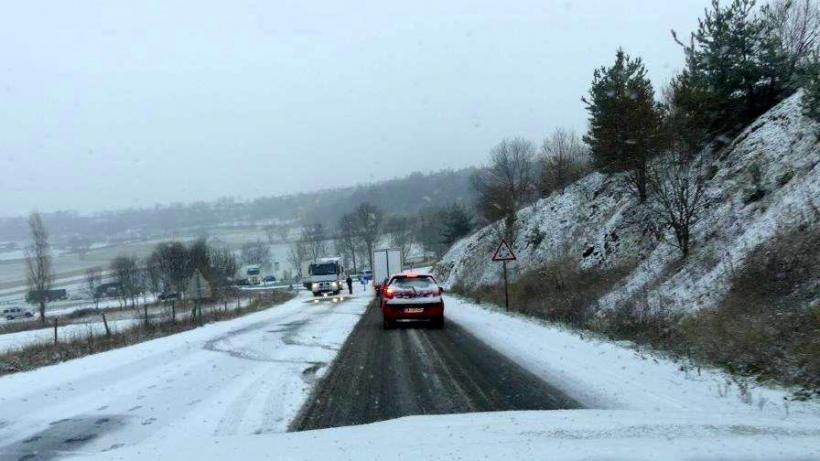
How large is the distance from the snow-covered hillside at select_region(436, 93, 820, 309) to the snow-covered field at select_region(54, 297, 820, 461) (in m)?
6.79

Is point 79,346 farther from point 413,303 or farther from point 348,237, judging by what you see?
point 348,237

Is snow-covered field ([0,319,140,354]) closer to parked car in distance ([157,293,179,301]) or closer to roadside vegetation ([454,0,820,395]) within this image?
parked car in distance ([157,293,179,301])

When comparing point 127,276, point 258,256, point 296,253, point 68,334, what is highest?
point 296,253

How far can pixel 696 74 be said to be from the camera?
2344 cm

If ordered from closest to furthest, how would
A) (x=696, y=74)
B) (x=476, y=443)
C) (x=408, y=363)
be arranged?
(x=476, y=443), (x=408, y=363), (x=696, y=74)

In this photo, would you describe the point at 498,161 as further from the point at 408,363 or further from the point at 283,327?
the point at 408,363

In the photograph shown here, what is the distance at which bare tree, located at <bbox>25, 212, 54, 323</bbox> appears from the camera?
7319 centimetres

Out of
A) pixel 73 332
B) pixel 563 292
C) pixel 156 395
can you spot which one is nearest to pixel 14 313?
pixel 73 332

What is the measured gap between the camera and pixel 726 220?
1797cm

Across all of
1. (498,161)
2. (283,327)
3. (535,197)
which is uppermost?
(498,161)

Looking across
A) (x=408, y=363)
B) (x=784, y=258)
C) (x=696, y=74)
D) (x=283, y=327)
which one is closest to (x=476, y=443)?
(x=408, y=363)

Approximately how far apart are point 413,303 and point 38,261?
2842 inches

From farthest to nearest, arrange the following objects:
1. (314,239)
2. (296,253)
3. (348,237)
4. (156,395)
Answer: (296,253) < (314,239) < (348,237) < (156,395)

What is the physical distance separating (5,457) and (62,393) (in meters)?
3.74
